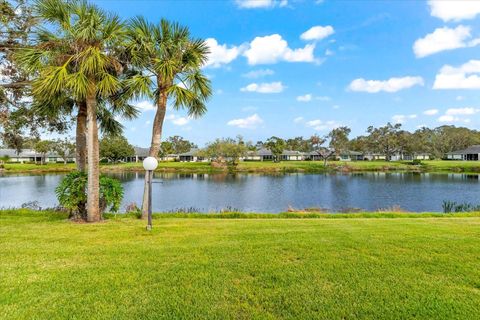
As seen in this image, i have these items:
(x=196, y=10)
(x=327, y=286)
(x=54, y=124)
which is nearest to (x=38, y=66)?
(x=54, y=124)

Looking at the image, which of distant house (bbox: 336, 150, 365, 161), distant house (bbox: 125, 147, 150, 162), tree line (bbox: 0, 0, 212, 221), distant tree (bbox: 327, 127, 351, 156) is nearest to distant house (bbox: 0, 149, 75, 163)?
distant house (bbox: 125, 147, 150, 162)

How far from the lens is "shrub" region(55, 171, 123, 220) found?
28.8 feet

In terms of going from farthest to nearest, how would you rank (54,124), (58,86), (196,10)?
(196,10) → (54,124) → (58,86)

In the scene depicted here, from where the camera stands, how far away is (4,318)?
10.5 feet

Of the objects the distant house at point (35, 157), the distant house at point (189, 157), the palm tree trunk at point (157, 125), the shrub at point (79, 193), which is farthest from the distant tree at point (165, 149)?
the shrub at point (79, 193)

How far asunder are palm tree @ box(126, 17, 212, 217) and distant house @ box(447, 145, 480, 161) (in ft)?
310

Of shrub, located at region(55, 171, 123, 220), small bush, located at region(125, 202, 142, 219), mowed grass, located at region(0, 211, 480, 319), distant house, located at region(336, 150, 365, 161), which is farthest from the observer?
distant house, located at region(336, 150, 365, 161)

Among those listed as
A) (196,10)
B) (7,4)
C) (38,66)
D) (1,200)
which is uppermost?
(196,10)

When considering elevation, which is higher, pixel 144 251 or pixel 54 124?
pixel 54 124

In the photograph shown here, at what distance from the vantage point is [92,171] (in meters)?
8.49

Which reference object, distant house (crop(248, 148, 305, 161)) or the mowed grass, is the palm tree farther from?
distant house (crop(248, 148, 305, 161))

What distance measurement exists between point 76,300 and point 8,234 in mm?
4497

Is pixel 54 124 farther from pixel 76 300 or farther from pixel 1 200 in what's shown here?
pixel 1 200

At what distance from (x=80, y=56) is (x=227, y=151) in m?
59.9
